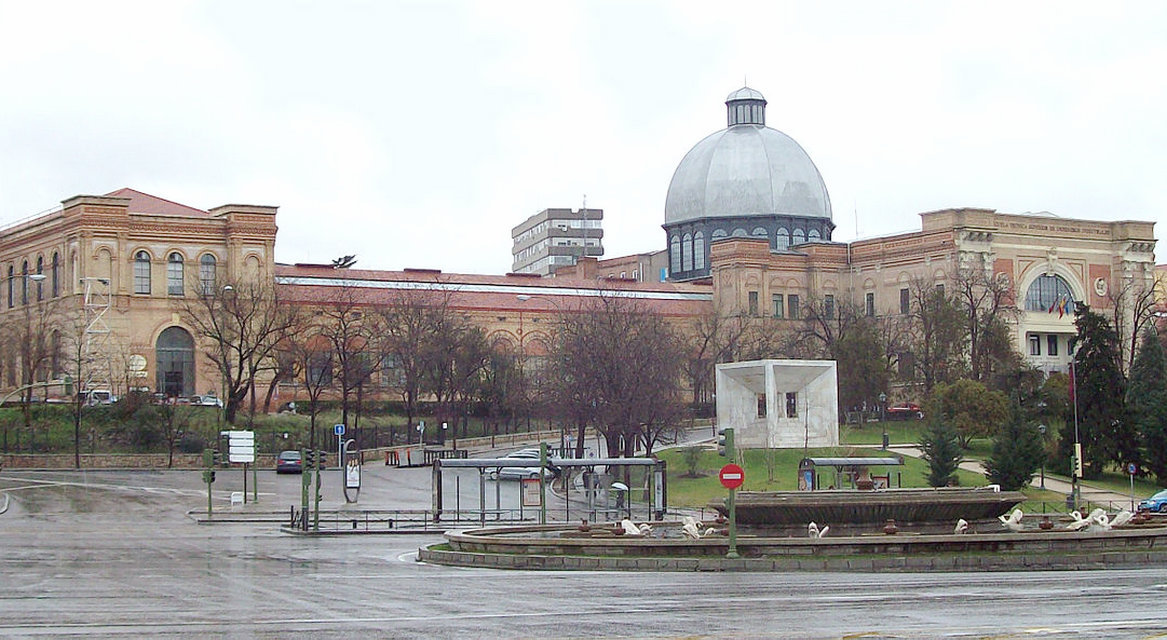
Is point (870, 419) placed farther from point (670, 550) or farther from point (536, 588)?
point (536, 588)

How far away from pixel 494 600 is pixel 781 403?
51559 millimetres

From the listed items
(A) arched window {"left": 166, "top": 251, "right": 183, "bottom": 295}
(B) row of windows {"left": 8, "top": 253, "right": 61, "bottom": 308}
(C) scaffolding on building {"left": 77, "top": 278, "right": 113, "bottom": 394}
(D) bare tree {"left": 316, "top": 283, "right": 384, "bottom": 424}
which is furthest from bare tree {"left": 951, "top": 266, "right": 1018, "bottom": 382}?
(B) row of windows {"left": 8, "top": 253, "right": 61, "bottom": 308}

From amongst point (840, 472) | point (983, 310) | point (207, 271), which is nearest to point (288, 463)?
point (207, 271)

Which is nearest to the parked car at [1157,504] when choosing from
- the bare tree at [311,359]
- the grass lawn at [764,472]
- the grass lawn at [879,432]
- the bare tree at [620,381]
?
the grass lawn at [764,472]

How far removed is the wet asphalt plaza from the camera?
20094 mm

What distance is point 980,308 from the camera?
101 metres

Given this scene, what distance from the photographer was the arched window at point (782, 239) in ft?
404

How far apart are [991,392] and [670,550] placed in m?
50.9

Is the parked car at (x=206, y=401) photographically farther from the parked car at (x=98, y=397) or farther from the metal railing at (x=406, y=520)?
the metal railing at (x=406, y=520)

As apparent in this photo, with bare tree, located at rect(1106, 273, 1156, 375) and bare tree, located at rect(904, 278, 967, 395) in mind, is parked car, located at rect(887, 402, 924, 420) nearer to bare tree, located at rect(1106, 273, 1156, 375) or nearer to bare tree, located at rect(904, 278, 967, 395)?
bare tree, located at rect(904, 278, 967, 395)

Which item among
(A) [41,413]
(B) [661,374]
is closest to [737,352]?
(B) [661,374]

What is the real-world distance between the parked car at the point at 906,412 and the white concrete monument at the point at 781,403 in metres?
17.2

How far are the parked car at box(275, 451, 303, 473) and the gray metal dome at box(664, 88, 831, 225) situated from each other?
183ft

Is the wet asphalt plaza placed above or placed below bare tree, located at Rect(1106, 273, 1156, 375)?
below
